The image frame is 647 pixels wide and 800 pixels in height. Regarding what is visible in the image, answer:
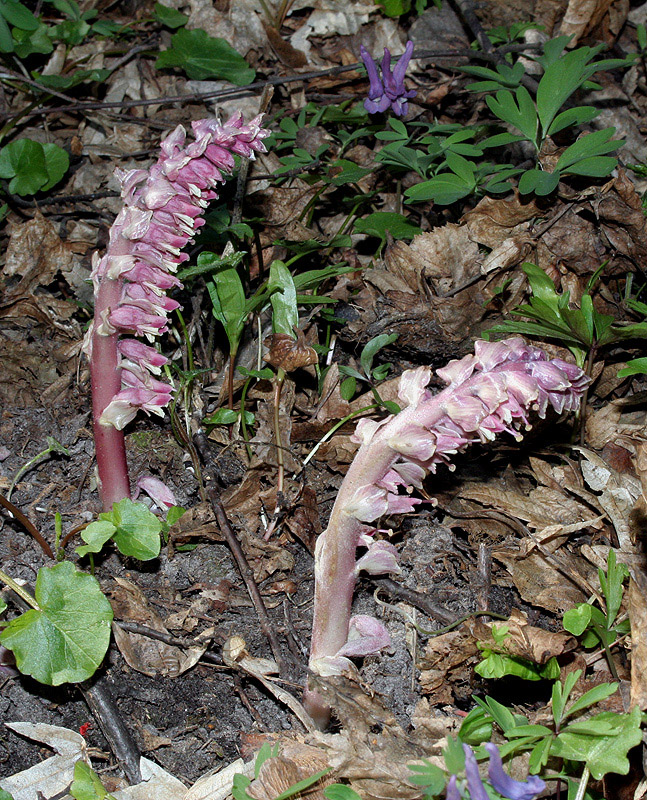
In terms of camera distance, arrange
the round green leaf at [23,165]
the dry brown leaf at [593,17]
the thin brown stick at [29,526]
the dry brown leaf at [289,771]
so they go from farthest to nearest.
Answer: the dry brown leaf at [593,17], the round green leaf at [23,165], the thin brown stick at [29,526], the dry brown leaf at [289,771]

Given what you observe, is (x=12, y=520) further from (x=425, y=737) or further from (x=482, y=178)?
(x=482, y=178)

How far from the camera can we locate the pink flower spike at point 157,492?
2.44 meters

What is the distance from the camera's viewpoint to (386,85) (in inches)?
127

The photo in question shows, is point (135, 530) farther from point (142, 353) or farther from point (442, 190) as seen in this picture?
point (442, 190)

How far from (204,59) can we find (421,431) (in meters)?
3.50

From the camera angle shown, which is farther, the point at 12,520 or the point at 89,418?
the point at 89,418

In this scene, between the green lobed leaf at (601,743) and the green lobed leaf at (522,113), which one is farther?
the green lobed leaf at (522,113)

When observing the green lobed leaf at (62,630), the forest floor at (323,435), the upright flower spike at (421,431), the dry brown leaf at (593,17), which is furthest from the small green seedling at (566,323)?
the dry brown leaf at (593,17)

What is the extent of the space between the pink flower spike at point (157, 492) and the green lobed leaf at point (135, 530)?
315 millimetres

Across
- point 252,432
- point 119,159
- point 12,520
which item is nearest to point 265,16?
point 119,159

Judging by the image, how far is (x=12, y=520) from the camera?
2.44 meters

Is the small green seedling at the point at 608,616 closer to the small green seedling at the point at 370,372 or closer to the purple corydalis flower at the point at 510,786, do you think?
the purple corydalis flower at the point at 510,786

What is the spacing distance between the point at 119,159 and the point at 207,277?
Result: 4.82 feet

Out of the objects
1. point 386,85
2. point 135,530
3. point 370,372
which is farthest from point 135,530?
point 386,85
